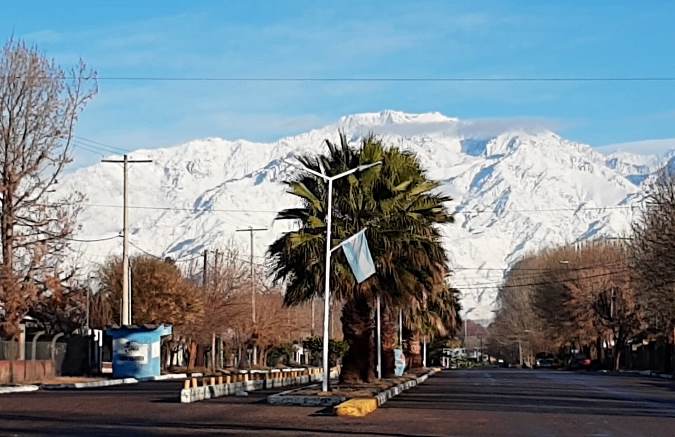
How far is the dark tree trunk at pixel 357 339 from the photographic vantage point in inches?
1569

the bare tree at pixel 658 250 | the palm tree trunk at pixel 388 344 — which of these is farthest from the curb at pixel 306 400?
the bare tree at pixel 658 250

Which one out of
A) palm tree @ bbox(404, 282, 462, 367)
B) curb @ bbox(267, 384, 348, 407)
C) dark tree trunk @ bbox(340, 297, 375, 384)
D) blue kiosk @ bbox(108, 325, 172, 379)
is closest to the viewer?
curb @ bbox(267, 384, 348, 407)

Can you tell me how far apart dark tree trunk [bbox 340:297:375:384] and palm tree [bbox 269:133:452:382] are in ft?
0.10

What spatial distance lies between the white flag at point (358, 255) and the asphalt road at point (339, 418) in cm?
394

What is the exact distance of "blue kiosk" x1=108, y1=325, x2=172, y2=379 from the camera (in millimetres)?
55688

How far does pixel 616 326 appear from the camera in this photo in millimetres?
95062

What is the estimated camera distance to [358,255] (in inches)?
1405

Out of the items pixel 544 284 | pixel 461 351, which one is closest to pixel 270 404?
pixel 544 284

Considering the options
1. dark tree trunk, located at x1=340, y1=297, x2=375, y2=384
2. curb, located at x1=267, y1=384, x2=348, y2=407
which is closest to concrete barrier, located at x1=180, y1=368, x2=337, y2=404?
curb, located at x1=267, y1=384, x2=348, y2=407

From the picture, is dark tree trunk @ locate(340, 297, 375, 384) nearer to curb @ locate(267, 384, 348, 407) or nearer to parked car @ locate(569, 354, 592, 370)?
curb @ locate(267, 384, 348, 407)

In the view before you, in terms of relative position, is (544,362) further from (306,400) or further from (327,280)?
(306,400)

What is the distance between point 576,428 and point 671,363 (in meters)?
55.7

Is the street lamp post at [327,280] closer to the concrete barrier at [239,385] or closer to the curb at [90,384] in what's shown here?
the concrete barrier at [239,385]

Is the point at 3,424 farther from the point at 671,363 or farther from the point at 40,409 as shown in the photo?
the point at 671,363
